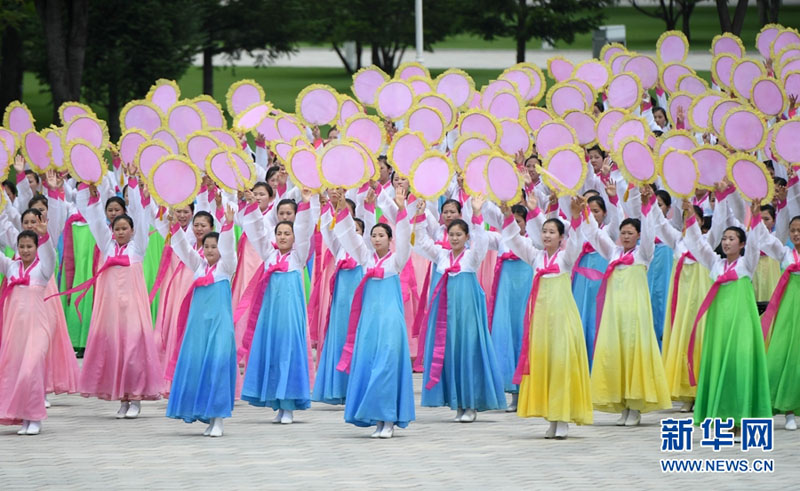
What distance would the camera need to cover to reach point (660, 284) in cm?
1491

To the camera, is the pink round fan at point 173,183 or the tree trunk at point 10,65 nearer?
the pink round fan at point 173,183

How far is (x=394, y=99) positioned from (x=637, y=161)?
4.11 meters

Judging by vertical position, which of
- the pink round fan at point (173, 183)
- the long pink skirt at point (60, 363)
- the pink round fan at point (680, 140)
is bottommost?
the long pink skirt at point (60, 363)

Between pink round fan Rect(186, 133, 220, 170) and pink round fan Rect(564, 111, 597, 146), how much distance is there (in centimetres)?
412

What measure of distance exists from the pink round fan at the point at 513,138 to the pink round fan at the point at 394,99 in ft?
4.50

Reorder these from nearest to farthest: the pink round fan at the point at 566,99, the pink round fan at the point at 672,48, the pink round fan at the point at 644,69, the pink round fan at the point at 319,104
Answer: the pink round fan at the point at 319,104 → the pink round fan at the point at 566,99 → the pink round fan at the point at 644,69 → the pink round fan at the point at 672,48

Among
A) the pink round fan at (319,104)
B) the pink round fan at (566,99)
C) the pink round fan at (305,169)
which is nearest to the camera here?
the pink round fan at (305,169)

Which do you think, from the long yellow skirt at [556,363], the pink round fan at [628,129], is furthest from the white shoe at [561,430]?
the pink round fan at [628,129]

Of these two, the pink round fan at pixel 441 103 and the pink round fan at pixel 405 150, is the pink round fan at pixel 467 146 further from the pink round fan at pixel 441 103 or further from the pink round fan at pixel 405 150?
the pink round fan at pixel 441 103

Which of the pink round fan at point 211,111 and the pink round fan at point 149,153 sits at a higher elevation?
the pink round fan at point 211,111

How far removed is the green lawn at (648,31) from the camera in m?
45.0

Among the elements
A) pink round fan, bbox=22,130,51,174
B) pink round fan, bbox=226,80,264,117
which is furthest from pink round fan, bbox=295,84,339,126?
pink round fan, bbox=22,130,51,174

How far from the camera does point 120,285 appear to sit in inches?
522

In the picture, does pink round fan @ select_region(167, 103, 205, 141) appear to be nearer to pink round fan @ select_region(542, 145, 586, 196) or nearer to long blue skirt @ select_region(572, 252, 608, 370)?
long blue skirt @ select_region(572, 252, 608, 370)
